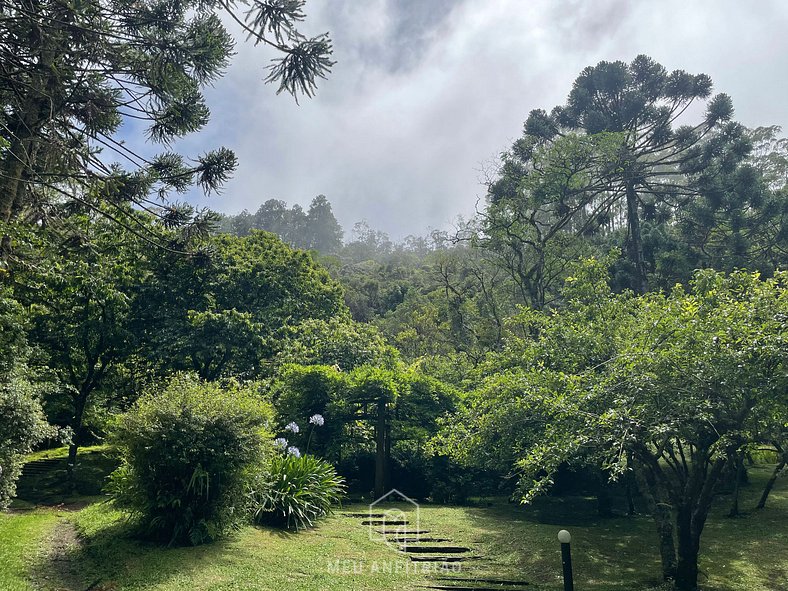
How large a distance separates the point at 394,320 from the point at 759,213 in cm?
2040

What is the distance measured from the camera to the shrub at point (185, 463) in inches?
289

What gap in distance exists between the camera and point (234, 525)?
26.0 ft

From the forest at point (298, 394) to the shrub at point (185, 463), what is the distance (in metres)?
0.04

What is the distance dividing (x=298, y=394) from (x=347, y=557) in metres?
6.58

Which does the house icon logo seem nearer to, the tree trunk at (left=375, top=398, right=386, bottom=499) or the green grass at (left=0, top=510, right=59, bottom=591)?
the tree trunk at (left=375, top=398, right=386, bottom=499)

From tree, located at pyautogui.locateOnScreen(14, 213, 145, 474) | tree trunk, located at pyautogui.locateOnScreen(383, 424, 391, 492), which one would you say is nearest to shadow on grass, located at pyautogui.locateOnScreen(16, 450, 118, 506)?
tree, located at pyautogui.locateOnScreen(14, 213, 145, 474)

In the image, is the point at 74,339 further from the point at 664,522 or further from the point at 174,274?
the point at 664,522

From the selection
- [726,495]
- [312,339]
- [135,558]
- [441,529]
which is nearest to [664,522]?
[441,529]

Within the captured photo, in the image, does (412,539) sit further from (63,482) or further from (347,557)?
(63,482)

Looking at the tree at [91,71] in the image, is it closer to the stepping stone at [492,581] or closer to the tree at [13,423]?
the tree at [13,423]

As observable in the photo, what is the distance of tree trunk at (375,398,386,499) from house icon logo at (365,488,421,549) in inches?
9.3

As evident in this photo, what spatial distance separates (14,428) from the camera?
8.23 meters

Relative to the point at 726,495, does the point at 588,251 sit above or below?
above

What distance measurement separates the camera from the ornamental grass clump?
8969 millimetres
